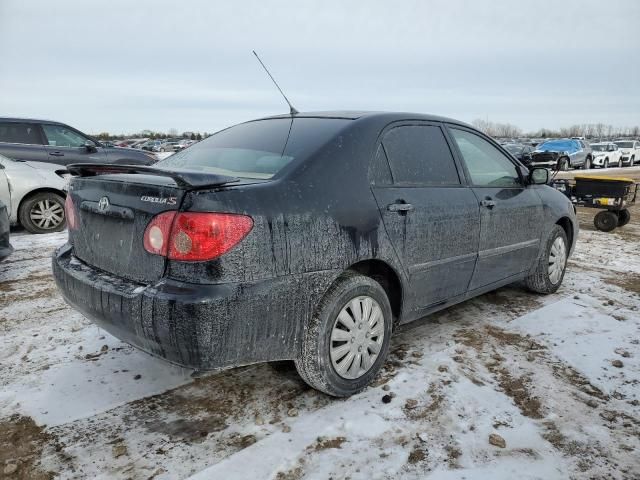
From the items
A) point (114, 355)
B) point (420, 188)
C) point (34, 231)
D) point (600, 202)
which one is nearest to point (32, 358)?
point (114, 355)

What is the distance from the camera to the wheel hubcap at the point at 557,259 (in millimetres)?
4535

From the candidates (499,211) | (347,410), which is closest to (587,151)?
(499,211)

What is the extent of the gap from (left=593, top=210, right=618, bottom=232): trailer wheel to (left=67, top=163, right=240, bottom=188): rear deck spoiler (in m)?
7.75

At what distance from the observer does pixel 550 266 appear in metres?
4.52

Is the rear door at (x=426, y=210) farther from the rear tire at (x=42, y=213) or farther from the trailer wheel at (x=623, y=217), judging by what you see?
the trailer wheel at (x=623, y=217)

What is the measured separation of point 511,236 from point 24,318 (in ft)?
12.6

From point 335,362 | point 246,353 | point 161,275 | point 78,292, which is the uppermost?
point 161,275

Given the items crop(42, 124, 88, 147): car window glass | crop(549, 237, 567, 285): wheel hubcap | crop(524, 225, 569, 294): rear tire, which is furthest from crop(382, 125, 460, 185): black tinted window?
crop(42, 124, 88, 147): car window glass

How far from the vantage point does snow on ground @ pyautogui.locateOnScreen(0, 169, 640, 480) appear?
2.20 meters

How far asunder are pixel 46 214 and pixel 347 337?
6.16 meters

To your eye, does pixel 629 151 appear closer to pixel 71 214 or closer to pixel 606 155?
pixel 606 155

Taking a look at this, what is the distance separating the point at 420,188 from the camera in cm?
311

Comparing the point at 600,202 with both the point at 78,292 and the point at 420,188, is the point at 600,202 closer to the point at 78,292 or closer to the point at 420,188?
the point at 420,188

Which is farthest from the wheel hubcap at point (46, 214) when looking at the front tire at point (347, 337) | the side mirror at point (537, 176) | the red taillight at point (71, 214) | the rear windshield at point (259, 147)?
the side mirror at point (537, 176)
